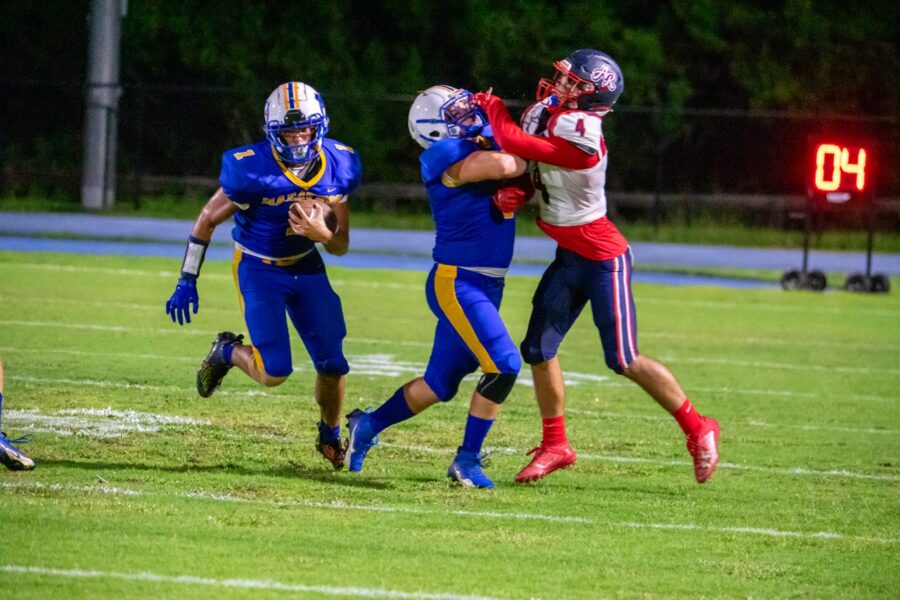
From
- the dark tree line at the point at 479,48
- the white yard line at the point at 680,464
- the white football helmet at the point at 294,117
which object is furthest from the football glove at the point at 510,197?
the dark tree line at the point at 479,48

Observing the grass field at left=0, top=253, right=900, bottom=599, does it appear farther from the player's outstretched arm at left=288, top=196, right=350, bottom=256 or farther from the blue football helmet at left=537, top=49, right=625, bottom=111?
the blue football helmet at left=537, top=49, right=625, bottom=111

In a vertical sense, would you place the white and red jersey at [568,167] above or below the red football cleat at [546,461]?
above

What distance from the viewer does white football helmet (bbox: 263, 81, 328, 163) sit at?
611cm

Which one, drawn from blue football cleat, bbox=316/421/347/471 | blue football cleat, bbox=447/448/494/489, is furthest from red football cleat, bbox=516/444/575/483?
blue football cleat, bbox=316/421/347/471

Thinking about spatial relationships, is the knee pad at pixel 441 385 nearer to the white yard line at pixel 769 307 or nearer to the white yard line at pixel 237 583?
the white yard line at pixel 237 583

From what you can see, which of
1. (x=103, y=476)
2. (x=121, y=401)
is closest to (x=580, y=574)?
(x=103, y=476)

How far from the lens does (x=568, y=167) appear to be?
602 centimetres

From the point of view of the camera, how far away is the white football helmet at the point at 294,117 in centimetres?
611

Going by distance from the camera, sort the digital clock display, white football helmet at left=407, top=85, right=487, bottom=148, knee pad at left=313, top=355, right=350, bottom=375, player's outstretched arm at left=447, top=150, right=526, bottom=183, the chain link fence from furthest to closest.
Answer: the chain link fence
the digital clock display
knee pad at left=313, top=355, right=350, bottom=375
white football helmet at left=407, top=85, right=487, bottom=148
player's outstretched arm at left=447, top=150, right=526, bottom=183

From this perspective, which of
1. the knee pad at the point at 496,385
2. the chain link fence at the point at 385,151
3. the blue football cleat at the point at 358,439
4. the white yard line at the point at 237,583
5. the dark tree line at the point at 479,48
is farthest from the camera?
the dark tree line at the point at 479,48

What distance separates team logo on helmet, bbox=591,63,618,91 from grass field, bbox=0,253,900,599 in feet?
5.41

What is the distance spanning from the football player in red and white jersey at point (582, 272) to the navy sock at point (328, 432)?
0.83m

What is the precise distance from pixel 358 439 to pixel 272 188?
110 centimetres

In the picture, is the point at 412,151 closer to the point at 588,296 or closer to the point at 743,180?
the point at 743,180
